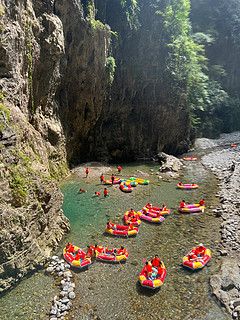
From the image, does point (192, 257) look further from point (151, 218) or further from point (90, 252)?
point (90, 252)

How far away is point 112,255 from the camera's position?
11.4 metres

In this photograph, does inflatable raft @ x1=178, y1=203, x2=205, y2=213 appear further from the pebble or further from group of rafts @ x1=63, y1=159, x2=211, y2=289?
the pebble

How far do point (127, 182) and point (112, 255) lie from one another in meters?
11.4

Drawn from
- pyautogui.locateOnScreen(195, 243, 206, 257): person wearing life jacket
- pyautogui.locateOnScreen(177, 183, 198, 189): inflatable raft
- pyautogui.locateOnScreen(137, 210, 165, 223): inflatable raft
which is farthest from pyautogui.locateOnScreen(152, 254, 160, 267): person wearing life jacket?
pyautogui.locateOnScreen(177, 183, 198, 189): inflatable raft

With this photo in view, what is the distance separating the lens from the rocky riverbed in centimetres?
898

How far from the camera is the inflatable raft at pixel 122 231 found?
44.4ft

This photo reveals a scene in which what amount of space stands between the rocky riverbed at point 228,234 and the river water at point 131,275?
42cm

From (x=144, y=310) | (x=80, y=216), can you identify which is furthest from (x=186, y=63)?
(x=144, y=310)

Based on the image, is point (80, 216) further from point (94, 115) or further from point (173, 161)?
point (173, 161)

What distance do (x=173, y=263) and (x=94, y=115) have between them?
2128cm

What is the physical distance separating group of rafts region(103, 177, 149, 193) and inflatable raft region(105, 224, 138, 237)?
661cm

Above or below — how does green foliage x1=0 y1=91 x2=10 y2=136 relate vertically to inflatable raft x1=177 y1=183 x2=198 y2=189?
above

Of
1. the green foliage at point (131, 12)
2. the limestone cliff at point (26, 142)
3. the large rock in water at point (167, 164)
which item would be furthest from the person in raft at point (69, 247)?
the green foliage at point (131, 12)

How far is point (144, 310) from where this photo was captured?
8484 millimetres
